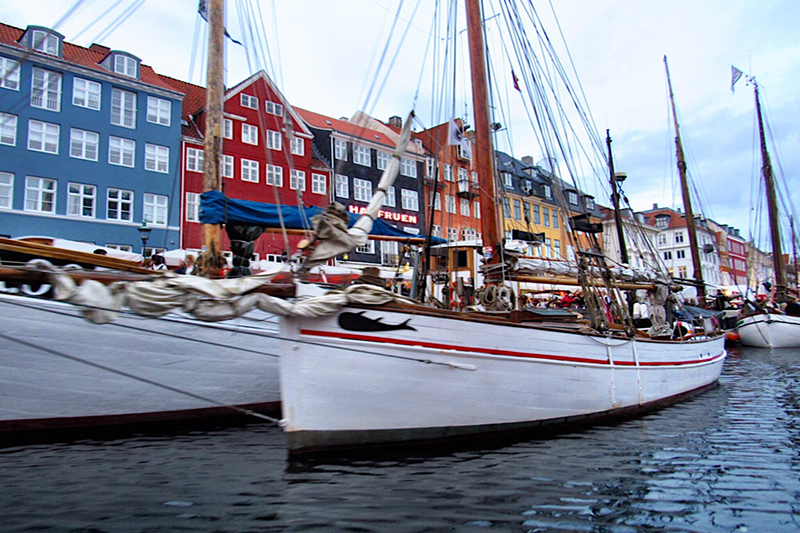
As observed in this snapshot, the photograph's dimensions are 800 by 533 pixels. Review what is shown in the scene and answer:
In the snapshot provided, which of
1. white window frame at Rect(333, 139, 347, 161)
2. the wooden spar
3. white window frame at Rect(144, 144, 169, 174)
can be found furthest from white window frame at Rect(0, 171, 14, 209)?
the wooden spar

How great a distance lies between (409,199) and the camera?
38750 millimetres

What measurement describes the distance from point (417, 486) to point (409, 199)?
1341 inches

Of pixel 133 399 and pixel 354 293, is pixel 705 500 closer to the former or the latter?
pixel 354 293

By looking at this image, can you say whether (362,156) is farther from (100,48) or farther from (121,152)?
(100,48)

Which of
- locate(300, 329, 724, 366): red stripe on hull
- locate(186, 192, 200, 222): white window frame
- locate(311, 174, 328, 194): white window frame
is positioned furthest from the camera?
locate(311, 174, 328, 194): white window frame

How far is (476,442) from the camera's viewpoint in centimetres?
714

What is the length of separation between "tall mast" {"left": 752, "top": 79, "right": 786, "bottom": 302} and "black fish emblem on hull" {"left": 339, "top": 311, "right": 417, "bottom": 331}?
3242 centimetres

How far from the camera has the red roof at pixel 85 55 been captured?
25.0m

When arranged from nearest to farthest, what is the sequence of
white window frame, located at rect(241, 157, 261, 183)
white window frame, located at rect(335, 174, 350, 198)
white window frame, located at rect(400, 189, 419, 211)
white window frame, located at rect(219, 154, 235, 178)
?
white window frame, located at rect(219, 154, 235, 178), white window frame, located at rect(241, 157, 261, 183), white window frame, located at rect(335, 174, 350, 198), white window frame, located at rect(400, 189, 419, 211)

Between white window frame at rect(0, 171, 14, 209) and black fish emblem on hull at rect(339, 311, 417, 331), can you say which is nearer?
black fish emblem on hull at rect(339, 311, 417, 331)

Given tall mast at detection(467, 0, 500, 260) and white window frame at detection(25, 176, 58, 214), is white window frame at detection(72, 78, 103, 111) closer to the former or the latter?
white window frame at detection(25, 176, 58, 214)

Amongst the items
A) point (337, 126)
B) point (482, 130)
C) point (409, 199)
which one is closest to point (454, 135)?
point (482, 130)

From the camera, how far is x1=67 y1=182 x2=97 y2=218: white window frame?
25125 millimetres

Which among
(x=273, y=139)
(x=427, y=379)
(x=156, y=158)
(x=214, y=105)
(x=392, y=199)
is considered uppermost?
(x=273, y=139)
